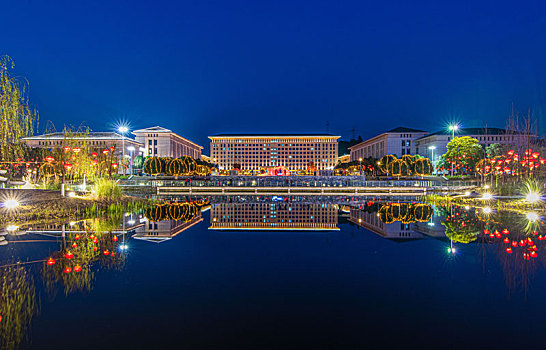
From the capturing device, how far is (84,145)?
24781mm

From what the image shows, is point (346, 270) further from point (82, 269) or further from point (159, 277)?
point (82, 269)

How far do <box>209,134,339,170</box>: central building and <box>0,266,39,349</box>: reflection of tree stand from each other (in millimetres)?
124792

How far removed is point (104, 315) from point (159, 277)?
1.49 metres

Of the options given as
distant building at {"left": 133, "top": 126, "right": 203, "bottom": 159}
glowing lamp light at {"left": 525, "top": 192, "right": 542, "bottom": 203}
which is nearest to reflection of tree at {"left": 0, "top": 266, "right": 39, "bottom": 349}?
glowing lamp light at {"left": 525, "top": 192, "right": 542, "bottom": 203}

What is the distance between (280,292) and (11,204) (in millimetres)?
14864

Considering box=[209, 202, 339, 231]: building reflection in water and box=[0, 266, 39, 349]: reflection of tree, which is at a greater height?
box=[209, 202, 339, 231]: building reflection in water

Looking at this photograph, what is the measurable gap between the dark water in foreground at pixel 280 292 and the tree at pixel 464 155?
46845 mm

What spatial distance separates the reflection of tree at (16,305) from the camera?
11.6 feet

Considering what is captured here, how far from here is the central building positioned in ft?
429

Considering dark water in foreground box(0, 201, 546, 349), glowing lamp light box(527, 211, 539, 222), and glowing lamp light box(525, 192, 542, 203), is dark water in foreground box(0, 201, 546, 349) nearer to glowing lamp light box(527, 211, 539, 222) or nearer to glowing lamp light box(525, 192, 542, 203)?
glowing lamp light box(527, 211, 539, 222)

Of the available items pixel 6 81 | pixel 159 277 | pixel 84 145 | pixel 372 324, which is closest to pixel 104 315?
pixel 159 277

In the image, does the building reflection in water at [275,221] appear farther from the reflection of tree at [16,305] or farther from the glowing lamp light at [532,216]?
the glowing lamp light at [532,216]

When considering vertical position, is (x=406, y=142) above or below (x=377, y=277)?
above

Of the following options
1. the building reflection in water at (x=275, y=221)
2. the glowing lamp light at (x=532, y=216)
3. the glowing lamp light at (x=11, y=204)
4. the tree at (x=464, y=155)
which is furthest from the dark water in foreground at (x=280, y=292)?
the tree at (x=464, y=155)
